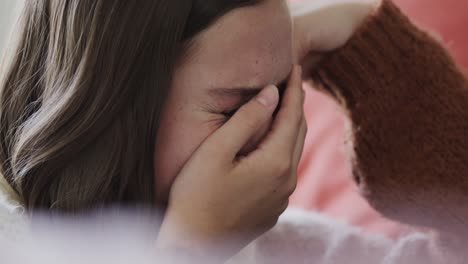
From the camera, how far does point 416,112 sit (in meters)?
0.63

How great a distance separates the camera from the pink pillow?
30.8 inches

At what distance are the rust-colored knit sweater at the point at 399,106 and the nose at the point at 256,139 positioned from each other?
0.44ft

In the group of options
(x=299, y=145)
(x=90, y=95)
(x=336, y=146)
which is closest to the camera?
(x=90, y=95)

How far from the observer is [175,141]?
1.59 ft

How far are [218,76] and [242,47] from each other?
0.03 m

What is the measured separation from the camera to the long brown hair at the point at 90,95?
441 millimetres

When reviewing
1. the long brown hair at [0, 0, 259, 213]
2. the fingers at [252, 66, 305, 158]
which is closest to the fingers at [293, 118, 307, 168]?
the fingers at [252, 66, 305, 158]

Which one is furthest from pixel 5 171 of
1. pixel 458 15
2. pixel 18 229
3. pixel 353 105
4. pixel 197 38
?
pixel 458 15

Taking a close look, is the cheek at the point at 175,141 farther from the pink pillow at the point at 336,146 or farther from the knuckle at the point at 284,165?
the pink pillow at the point at 336,146

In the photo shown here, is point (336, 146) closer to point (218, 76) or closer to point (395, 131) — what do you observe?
point (395, 131)

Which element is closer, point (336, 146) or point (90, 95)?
point (90, 95)

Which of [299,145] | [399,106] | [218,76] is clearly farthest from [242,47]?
[399,106]

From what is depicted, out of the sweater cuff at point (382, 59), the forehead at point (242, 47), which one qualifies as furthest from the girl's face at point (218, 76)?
the sweater cuff at point (382, 59)

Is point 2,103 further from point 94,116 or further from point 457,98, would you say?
point 457,98
